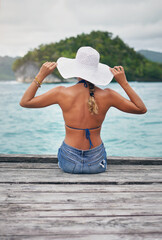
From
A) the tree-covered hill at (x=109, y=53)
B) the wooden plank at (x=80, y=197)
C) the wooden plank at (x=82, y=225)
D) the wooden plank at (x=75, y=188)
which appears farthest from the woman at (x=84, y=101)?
the tree-covered hill at (x=109, y=53)

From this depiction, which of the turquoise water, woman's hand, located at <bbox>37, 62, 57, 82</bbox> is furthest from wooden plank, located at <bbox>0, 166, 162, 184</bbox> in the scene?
the turquoise water

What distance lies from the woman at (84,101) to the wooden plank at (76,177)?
0.08 metres

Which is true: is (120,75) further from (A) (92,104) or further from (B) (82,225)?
(B) (82,225)

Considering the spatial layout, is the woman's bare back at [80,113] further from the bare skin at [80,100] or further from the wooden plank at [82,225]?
the wooden plank at [82,225]

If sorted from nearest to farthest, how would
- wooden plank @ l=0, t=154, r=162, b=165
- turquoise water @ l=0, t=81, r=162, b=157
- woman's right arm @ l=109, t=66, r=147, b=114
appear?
1. woman's right arm @ l=109, t=66, r=147, b=114
2. wooden plank @ l=0, t=154, r=162, b=165
3. turquoise water @ l=0, t=81, r=162, b=157

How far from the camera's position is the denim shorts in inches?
89.9

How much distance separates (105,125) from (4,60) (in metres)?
43.6

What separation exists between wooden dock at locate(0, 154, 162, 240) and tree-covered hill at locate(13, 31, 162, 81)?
39.5 meters

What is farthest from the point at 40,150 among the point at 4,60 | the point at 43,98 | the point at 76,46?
the point at 4,60

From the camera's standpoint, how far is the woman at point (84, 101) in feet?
7.17

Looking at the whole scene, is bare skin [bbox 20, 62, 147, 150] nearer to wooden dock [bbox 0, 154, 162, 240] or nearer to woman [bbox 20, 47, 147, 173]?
woman [bbox 20, 47, 147, 173]

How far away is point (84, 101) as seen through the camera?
2213mm

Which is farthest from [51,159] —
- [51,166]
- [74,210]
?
[74,210]

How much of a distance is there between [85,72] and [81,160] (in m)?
0.72
